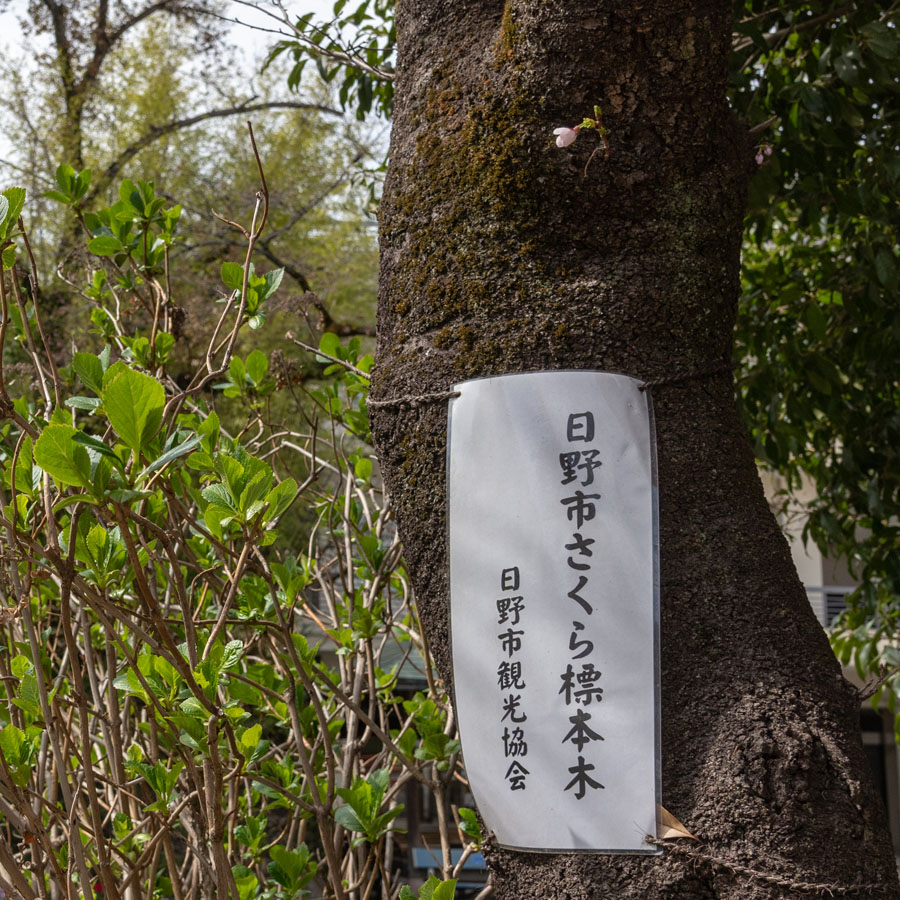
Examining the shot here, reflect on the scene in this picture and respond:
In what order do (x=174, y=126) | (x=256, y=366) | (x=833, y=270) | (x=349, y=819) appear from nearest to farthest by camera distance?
(x=349, y=819), (x=256, y=366), (x=833, y=270), (x=174, y=126)

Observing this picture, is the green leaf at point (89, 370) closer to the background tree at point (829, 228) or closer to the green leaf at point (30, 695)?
the green leaf at point (30, 695)

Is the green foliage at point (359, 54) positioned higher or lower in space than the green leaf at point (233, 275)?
higher

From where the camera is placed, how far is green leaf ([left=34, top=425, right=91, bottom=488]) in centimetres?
86

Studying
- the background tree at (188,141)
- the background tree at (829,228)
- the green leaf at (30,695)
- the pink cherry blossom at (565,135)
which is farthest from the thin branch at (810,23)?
the background tree at (188,141)

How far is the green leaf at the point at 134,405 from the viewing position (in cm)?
88

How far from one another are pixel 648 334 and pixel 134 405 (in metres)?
0.57

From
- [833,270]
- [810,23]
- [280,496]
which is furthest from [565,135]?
[833,270]

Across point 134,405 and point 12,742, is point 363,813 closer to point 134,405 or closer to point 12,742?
point 12,742

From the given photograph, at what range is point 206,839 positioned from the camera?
1.28m

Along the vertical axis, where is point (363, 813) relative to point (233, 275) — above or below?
below

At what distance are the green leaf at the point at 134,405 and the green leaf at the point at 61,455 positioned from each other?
42 millimetres

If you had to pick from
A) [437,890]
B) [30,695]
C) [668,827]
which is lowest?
[437,890]

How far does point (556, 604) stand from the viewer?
108cm

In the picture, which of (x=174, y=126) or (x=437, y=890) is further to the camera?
(x=174, y=126)
